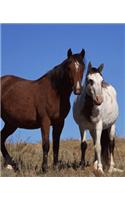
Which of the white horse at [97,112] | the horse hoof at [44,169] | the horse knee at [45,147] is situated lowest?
the horse hoof at [44,169]

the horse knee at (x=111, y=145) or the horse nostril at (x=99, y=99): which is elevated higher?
the horse nostril at (x=99, y=99)

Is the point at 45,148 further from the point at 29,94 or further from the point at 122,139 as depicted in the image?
the point at 122,139

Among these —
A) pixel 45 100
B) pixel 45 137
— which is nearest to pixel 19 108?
pixel 45 100

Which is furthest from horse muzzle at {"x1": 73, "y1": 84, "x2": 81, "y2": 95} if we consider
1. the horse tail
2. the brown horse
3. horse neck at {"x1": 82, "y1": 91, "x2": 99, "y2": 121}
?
the horse tail

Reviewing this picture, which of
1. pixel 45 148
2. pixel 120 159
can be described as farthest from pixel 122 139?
pixel 45 148

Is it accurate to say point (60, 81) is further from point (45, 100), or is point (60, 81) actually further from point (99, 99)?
point (99, 99)

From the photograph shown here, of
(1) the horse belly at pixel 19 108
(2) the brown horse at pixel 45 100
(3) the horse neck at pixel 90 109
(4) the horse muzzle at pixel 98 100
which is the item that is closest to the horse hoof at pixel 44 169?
(2) the brown horse at pixel 45 100

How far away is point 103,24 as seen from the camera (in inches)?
317

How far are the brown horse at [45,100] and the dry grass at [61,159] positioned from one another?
0.16 m

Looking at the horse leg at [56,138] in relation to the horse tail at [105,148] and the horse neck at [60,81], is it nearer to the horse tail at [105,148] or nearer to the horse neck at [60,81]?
the horse neck at [60,81]

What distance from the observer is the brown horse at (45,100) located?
809cm

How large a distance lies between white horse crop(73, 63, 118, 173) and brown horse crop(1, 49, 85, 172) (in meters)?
0.24

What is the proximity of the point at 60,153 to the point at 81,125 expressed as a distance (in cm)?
67
